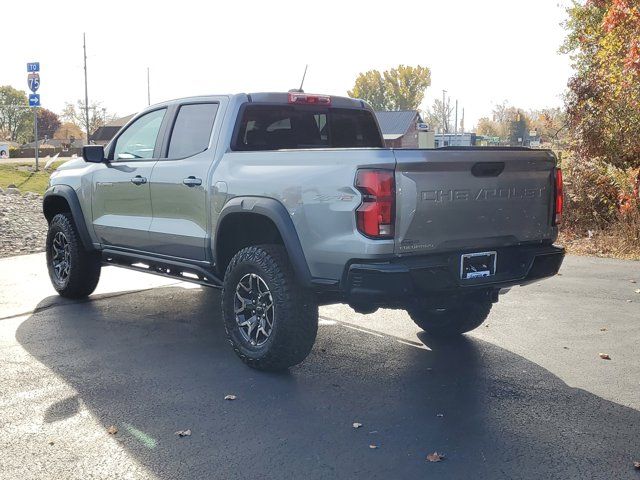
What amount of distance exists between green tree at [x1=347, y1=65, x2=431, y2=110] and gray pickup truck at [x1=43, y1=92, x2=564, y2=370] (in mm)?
93030

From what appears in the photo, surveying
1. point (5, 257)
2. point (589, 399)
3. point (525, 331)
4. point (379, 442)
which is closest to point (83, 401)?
point (379, 442)

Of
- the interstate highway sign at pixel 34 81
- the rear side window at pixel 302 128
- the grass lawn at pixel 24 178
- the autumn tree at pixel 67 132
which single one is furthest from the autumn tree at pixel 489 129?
the rear side window at pixel 302 128

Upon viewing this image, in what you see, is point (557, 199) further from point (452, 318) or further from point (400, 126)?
point (400, 126)

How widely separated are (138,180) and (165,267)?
789 mm

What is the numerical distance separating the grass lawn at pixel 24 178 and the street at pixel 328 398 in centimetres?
1955

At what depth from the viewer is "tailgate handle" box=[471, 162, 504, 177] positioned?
15.1ft

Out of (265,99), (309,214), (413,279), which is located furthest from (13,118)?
(413,279)

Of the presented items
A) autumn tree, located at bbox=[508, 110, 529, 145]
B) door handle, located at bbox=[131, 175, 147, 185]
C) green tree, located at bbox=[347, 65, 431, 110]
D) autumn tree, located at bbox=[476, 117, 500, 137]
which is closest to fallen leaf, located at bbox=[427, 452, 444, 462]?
door handle, located at bbox=[131, 175, 147, 185]

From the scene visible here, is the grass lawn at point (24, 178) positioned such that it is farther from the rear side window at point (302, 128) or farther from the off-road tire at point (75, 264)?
the rear side window at point (302, 128)

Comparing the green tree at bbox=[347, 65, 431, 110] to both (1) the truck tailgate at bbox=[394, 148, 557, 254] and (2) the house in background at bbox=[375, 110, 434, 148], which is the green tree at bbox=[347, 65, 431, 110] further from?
(1) the truck tailgate at bbox=[394, 148, 557, 254]

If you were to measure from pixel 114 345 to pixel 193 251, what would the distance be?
3.28 feet

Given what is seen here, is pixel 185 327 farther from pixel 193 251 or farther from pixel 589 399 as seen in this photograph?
pixel 589 399

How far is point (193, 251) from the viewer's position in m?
5.71

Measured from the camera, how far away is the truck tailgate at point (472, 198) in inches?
169
